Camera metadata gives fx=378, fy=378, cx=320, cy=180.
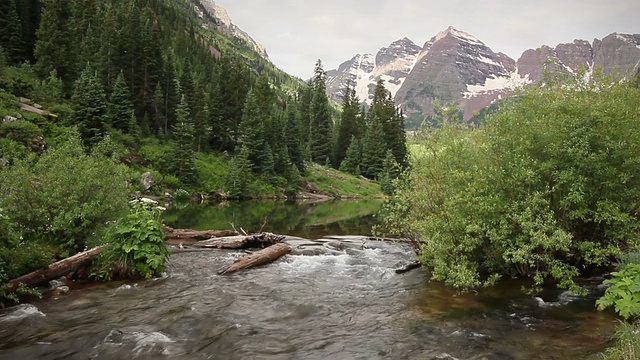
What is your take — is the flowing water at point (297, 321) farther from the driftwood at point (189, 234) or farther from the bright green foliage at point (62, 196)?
the driftwood at point (189, 234)

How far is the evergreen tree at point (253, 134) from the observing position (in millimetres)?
66875

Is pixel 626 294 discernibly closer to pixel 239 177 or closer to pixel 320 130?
pixel 239 177

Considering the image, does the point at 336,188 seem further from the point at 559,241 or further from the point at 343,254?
the point at 559,241

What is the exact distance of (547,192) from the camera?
12328 mm

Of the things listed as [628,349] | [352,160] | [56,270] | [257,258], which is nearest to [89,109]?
[257,258]

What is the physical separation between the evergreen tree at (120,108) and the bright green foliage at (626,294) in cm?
5625

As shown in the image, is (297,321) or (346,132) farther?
(346,132)

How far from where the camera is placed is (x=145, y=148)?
180ft

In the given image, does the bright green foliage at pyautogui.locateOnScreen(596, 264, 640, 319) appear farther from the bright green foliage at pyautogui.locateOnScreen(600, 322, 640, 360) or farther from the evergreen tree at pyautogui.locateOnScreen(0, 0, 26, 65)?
the evergreen tree at pyautogui.locateOnScreen(0, 0, 26, 65)

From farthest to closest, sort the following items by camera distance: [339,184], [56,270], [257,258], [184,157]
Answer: [339,184] → [184,157] → [257,258] → [56,270]

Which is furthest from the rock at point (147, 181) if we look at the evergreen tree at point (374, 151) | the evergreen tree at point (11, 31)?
the evergreen tree at point (374, 151)

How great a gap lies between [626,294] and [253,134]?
6168cm

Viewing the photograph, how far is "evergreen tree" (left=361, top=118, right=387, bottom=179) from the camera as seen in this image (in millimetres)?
89000

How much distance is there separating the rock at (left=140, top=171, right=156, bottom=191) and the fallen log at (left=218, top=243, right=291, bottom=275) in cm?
3253
